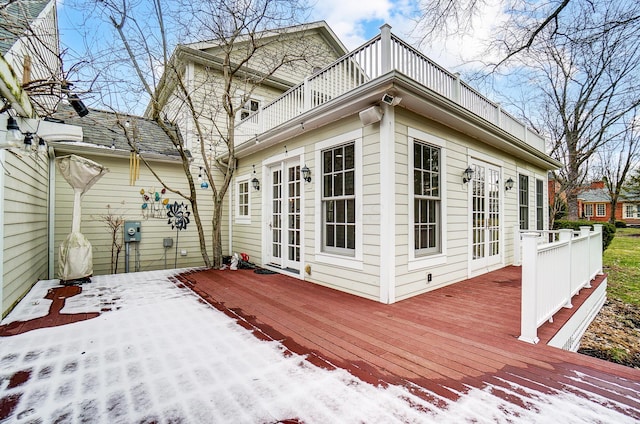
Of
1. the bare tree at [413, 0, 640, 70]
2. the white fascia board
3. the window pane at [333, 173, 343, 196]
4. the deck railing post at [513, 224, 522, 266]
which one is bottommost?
the deck railing post at [513, 224, 522, 266]

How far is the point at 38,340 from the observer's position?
2.64 metres

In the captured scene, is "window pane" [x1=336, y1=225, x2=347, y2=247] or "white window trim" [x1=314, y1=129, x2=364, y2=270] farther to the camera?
"window pane" [x1=336, y1=225, x2=347, y2=247]

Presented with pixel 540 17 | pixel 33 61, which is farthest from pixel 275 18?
pixel 540 17

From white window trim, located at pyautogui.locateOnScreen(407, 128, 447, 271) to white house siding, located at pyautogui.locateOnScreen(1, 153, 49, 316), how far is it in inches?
191

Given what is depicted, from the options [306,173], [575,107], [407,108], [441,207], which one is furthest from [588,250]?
[575,107]

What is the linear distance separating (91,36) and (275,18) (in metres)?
3.49

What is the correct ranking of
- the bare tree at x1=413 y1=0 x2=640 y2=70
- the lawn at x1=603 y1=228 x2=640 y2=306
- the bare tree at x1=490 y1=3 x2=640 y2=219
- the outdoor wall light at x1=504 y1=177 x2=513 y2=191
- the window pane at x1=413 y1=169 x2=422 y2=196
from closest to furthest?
the bare tree at x1=413 y1=0 x2=640 y2=70
the window pane at x1=413 y1=169 x2=422 y2=196
the lawn at x1=603 y1=228 x2=640 y2=306
the outdoor wall light at x1=504 y1=177 x2=513 y2=191
the bare tree at x1=490 y1=3 x2=640 y2=219

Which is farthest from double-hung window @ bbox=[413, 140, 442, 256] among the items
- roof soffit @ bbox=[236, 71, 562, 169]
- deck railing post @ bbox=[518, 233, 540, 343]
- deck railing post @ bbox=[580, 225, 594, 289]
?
deck railing post @ bbox=[580, 225, 594, 289]

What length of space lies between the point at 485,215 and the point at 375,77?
3.72m

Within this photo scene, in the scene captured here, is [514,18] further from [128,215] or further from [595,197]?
[595,197]

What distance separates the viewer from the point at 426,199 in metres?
4.30

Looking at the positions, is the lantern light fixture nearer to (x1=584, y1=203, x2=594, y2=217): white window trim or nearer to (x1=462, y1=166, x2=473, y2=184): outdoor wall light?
(x1=462, y1=166, x2=473, y2=184): outdoor wall light

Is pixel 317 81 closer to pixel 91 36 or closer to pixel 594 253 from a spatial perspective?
pixel 91 36

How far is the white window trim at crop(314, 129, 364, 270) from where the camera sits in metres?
4.00
